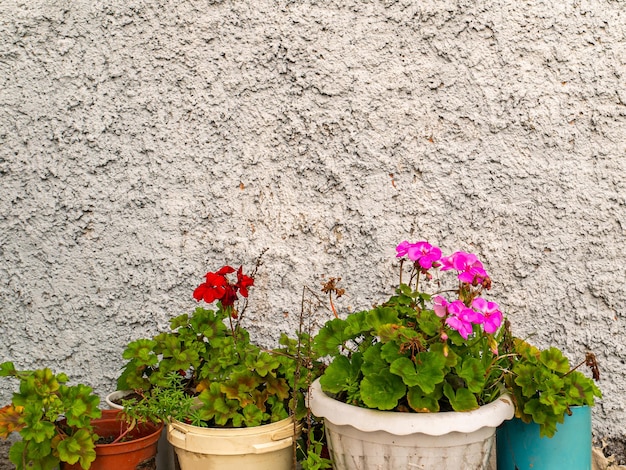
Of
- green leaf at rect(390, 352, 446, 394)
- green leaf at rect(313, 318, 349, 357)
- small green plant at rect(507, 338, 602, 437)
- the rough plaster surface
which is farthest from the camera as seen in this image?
the rough plaster surface

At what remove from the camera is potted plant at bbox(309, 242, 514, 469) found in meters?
1.51

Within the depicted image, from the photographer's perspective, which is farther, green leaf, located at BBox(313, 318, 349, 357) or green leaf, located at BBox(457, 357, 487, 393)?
green leaf, located at BBox(313, 318, 349, 357)

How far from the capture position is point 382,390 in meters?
1.54

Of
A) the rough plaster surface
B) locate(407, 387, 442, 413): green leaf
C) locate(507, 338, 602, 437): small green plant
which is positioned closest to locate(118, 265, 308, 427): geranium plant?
the rough plaster surface

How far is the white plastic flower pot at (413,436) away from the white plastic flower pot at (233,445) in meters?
0.17

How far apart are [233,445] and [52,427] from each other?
0.44m

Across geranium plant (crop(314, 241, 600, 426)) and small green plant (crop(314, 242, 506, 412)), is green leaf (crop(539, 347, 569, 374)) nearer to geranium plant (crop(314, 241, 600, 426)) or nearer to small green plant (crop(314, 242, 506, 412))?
geranium plant (crop(314, 241, 600, 426))

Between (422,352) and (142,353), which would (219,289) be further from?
(422,352)

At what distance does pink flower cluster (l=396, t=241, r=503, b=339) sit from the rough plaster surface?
1.24 ft

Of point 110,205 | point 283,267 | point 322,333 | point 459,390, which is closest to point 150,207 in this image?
point 110,205

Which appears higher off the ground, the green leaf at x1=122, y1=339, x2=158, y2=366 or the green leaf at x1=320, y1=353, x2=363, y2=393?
the green leaf at x1=320, y1=353, x2=363, y2=393

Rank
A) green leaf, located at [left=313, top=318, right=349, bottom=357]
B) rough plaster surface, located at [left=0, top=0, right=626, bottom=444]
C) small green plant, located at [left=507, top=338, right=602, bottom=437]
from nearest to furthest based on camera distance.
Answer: small green plant, located at [left=507, top=338, right=602, bottom=437]
green leaf, located at [left=313, top=318, right=349, bottom=357]
rough plaster surface, located at [left=0, top=0, right=626, bottom=444]

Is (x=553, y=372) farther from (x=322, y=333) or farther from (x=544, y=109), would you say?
(x=544, y=109)

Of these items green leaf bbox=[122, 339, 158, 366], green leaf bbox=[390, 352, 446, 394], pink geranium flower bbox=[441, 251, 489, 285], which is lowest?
green leaf bbox=[122, 339, 158, 366]
